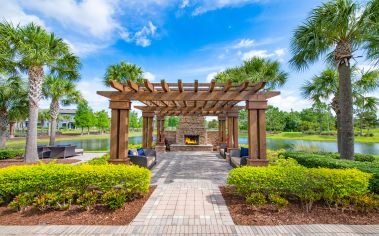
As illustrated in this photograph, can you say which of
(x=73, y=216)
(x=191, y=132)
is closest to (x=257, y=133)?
(x=73, y=216)

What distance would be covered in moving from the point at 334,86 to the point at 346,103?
165 inches

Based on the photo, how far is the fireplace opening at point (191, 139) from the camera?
16188 millimetres

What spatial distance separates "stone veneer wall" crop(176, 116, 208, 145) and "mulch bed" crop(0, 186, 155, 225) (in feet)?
39.4

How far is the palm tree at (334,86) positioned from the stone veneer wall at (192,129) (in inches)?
327

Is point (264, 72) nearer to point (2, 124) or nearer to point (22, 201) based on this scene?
point (22, 201)

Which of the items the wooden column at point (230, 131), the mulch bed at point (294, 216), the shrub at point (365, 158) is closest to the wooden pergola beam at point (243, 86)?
the mulch bed at point (294, 216)

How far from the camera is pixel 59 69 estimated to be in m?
9.55

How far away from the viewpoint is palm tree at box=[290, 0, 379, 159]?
603 cm

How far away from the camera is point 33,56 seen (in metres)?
7.68

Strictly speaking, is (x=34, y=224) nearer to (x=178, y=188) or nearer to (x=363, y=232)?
(x=178, y=188)

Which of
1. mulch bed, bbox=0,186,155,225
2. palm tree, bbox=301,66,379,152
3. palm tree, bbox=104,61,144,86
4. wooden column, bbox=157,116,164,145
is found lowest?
mulch bed, bbox=0,186,155,225

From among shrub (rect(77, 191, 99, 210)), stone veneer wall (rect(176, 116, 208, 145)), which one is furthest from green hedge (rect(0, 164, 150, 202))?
stone veneer wall (rect(176, 116, 208, 145))

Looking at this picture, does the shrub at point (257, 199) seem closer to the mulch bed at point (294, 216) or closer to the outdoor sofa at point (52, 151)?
the mulch bed at point (294, 216)

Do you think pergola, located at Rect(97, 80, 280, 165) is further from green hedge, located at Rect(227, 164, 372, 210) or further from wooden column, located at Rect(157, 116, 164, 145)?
wooden column, located at Rect(157, 116, 164, 145)
